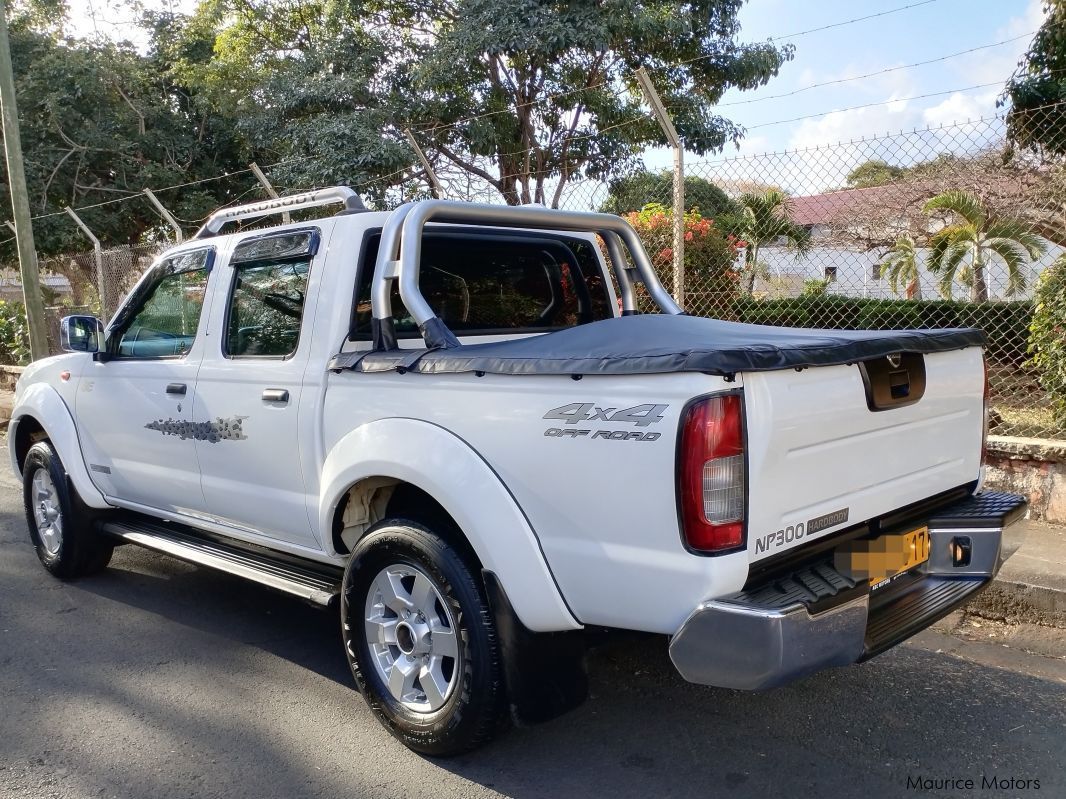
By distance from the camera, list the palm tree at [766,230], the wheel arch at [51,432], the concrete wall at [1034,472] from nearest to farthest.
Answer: the wheel arch at [51,432] → the concrete wall at [1034,472] → the palm tree at [766,230]

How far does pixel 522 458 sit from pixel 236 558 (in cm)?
196

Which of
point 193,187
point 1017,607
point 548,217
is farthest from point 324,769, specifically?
point 193,187

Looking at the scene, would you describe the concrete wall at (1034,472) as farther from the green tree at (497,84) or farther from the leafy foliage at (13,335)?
the leafy foliage at (13,335)

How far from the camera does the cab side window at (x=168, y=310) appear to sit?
14.2 feet

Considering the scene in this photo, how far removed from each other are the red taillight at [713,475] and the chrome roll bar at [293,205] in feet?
6.89

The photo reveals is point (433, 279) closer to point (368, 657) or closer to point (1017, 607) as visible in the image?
point (368, 657)

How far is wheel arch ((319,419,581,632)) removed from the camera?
8.87 ft

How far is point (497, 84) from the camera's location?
1485 centimetres

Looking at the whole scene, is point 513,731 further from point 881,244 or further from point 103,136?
point 103,136

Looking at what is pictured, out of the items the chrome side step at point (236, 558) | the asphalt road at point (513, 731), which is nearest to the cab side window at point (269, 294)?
the chrome side step at point (236, 558)

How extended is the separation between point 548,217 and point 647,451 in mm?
1838

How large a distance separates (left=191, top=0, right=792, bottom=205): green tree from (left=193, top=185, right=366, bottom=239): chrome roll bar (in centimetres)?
929

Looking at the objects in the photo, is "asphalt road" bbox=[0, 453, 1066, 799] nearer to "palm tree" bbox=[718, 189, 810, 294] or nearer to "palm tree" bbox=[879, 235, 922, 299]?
"palm tree" bbox=[718, 189, 810, 294]

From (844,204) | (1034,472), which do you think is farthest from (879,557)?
(844,204)
